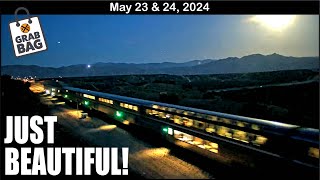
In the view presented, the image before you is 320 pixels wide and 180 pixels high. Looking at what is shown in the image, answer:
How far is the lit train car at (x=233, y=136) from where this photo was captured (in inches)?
620

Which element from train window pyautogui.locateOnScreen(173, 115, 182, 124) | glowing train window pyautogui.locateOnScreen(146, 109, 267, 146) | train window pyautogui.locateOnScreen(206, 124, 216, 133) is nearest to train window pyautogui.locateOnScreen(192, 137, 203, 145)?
glowing train window pyautogui.locateOnScreen(146, 109, 267, 146)

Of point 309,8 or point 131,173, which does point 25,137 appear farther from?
point 309,8

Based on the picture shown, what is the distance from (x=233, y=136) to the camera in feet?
63.1

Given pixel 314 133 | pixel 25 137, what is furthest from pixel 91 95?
pixel 314 133

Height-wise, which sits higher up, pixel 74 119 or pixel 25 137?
pixel 25 137

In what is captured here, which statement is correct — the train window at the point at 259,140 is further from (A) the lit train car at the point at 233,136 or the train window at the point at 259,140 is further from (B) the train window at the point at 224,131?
(B) the train window at the point at 224,131

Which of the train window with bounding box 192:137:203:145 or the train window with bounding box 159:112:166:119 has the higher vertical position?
the train window with bounding box 159:112:166:119

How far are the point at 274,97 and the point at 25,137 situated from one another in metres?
59.3

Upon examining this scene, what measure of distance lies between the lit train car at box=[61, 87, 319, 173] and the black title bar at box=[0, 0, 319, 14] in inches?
301

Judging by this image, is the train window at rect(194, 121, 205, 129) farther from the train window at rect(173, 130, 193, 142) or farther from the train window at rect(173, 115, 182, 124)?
the train window at rect(173, 115, 182, 124)

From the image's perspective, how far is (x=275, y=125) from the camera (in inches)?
696

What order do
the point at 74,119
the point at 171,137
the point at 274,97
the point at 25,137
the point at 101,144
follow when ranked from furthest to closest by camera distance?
the point at 274,97
the point at 74,119
the point at 101,144
the point at 171,137
the point at 25,137

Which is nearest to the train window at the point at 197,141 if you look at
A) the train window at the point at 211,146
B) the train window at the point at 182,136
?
the train window at the point at 182,136

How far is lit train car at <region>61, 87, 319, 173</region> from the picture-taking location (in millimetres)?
15750
